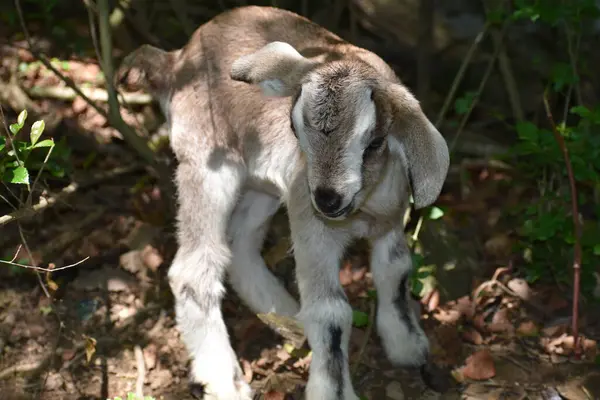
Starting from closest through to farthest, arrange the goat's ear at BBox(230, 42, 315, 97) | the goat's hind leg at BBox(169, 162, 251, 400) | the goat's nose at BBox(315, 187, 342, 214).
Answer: the goat's nose at BBox(315, 187, 342, 214), the goat's ear at BBox(230, 42, 315, 97), the goat's hind leg at BBox(169, 162, 251, 400)

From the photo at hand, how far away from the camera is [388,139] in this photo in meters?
4.27

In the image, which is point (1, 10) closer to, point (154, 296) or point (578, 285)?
point (154, 296)

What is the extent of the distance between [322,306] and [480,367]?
3.84 feet

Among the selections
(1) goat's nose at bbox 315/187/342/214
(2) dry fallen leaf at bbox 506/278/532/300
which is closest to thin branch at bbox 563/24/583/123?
(2) dry fallen leaf at bbox 506/278/532/300

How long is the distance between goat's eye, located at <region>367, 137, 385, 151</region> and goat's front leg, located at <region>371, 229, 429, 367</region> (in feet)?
3.11

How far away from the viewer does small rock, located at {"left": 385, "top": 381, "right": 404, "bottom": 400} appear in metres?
5.06

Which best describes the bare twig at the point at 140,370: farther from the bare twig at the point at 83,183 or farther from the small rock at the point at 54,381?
the bare twig at the point at 83,183

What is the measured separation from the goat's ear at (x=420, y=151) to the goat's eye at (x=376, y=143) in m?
0.11

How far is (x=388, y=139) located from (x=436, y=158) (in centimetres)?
30

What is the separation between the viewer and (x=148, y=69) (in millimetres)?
5465

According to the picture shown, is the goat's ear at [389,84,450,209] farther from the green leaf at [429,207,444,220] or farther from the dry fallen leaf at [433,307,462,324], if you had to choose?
the dry fallen leaf at [433,307,462,324]

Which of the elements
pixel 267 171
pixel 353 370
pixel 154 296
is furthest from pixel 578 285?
pixel 154 296

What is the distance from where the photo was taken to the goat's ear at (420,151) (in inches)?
161

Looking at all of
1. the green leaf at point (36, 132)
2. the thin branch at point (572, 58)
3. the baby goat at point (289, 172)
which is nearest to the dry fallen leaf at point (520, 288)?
the baby goat at point (289, 172)
